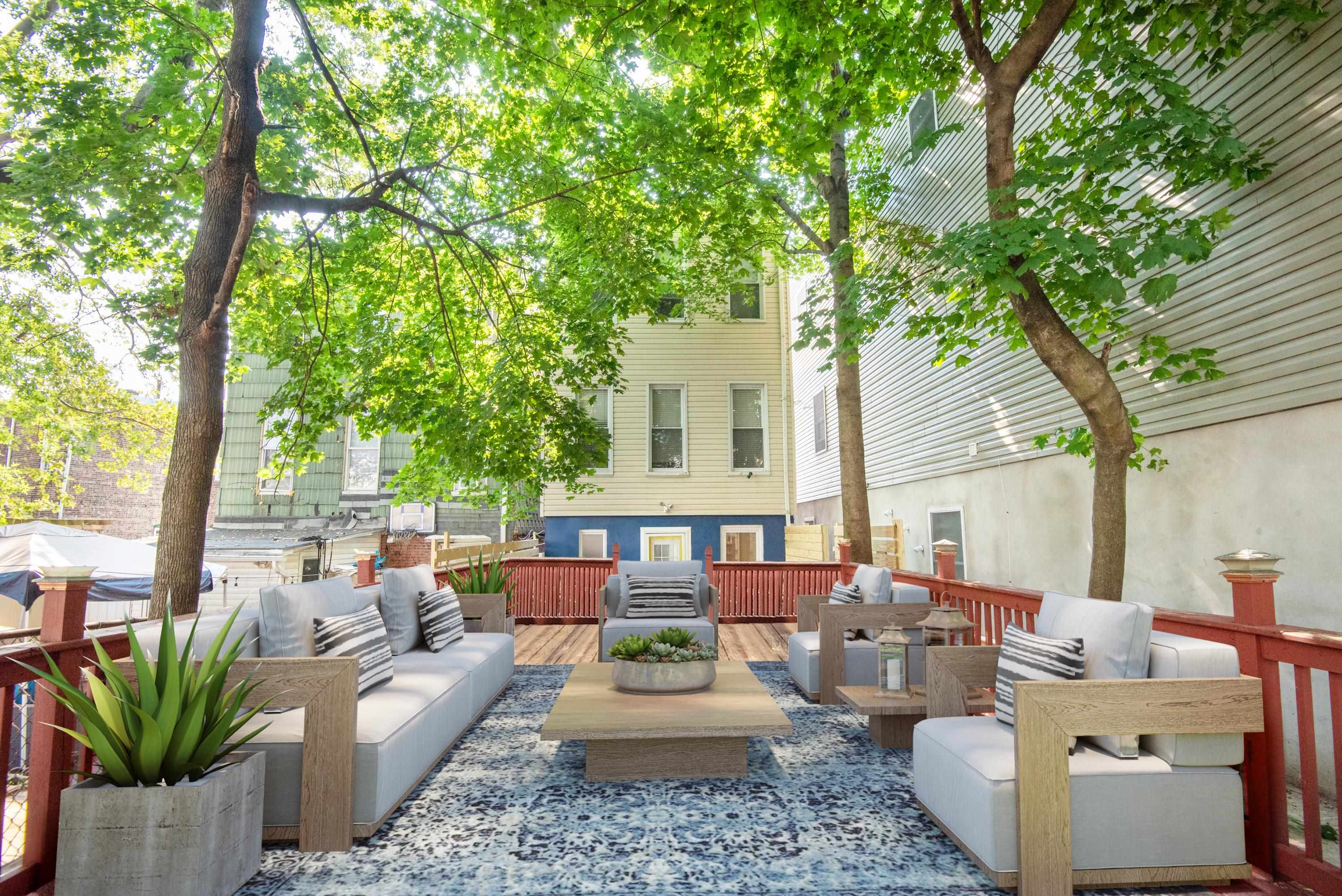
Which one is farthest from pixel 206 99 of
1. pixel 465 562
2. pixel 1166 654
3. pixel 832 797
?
pixel 1166 654

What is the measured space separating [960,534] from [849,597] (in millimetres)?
4020

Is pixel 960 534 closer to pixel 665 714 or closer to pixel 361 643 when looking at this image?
pixel 665 714

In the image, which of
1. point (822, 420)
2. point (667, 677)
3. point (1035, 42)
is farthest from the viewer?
point (822, 420)

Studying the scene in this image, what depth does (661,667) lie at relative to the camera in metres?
4.08

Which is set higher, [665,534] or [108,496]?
[108,496]

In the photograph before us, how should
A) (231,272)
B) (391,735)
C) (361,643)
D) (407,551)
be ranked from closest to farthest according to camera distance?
(391,735)
(361,643)
(231,272)
(407,551)

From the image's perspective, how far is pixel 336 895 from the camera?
2490 mm

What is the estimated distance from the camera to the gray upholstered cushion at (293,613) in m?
3.43

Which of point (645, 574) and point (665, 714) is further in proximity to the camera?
point (645, 574)

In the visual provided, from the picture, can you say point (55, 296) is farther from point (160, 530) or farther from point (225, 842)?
point (225, 842)

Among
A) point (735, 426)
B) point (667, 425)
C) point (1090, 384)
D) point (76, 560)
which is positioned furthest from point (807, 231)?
point (76, 560)

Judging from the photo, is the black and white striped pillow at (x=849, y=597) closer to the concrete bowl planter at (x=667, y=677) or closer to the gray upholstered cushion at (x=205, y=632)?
the concrete bowl planter at (x=667, y=677)

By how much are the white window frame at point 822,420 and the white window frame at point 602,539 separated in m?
4.96

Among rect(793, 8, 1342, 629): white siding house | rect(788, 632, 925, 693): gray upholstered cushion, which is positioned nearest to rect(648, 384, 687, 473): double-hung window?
rect(793, 8, 1342, 629): white siding house
